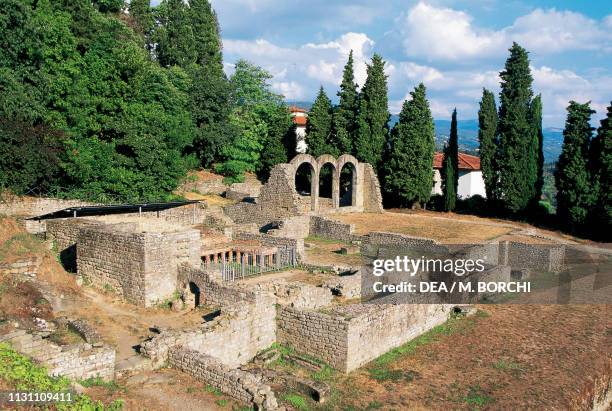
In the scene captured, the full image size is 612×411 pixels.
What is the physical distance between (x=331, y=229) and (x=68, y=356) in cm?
1925

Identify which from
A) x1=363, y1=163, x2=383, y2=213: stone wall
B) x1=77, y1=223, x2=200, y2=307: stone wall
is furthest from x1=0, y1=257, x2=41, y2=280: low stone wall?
x1=363, y1=163, x2=383, y2=213: stone wall

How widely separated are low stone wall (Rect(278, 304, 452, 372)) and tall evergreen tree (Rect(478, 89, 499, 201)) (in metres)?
24.3

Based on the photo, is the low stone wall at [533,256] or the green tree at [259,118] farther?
the green tree at [259,118]

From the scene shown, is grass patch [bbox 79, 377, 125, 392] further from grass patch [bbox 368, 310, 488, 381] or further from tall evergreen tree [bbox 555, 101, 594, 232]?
tall evergreen tree [bbox 555, 101, 594, 232]

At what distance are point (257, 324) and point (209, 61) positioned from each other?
34944 mm

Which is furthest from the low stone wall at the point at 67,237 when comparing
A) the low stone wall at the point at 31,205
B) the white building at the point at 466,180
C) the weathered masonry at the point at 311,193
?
the white building at the point at 466,180

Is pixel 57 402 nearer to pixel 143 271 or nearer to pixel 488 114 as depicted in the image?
pixel 143 271

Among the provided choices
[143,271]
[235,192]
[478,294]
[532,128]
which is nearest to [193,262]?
[143,271]

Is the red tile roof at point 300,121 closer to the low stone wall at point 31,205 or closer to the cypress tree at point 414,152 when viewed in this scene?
the cypress tree at point 414,152

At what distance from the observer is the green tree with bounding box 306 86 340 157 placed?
39969 millimetres

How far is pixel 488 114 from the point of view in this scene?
37188 mm

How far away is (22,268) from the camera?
14.3 m

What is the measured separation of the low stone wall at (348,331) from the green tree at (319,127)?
2630cm

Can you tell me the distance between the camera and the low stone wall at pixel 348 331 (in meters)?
12.4
